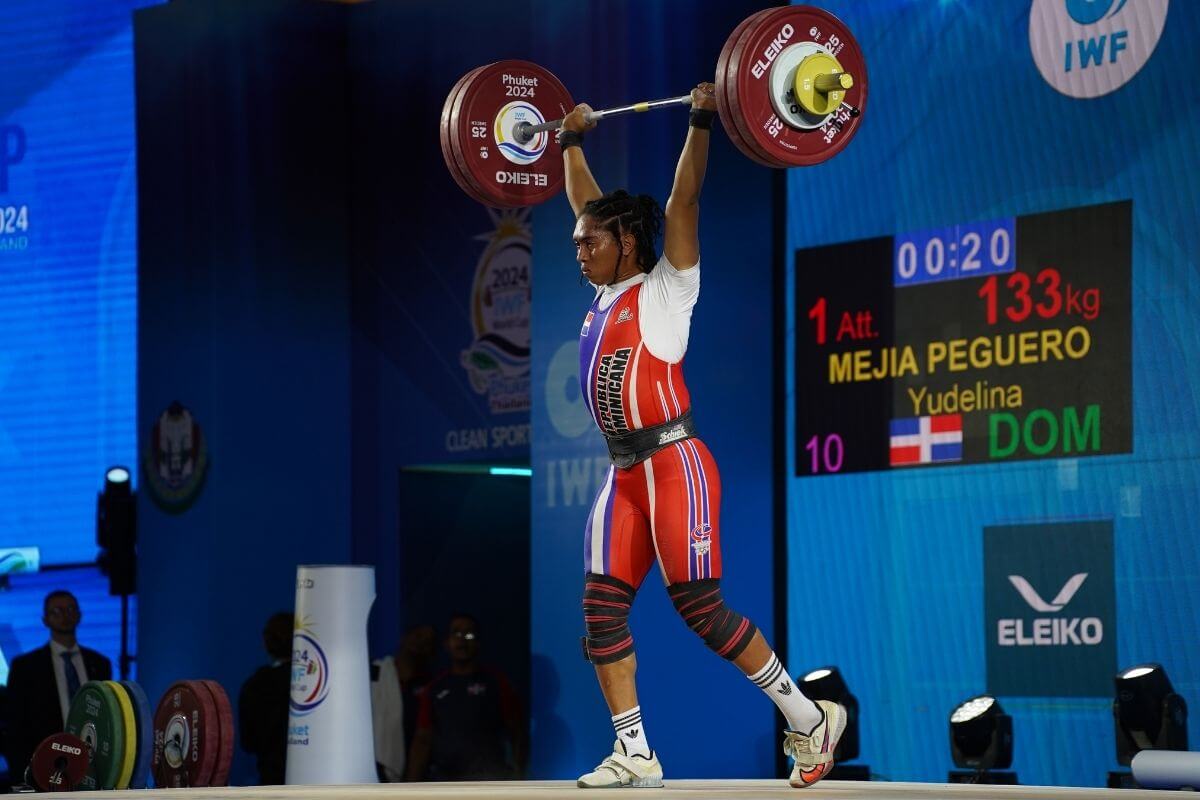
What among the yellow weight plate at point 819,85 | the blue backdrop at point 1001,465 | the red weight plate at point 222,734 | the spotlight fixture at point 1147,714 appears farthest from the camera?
the red weight plate at point 222,734

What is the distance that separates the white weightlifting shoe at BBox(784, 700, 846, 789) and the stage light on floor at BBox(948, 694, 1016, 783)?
1784 millimetres

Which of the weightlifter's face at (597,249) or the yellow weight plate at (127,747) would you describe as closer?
the weightlifter's face at (597,249)

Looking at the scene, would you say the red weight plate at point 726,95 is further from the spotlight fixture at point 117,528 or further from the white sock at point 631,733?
the spotlight fixture at point 117,528

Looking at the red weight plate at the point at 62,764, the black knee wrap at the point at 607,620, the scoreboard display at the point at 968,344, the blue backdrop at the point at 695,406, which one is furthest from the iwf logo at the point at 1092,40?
the red weight plate at the point at 62,764

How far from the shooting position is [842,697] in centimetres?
746

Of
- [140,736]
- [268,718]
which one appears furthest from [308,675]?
[268,718]

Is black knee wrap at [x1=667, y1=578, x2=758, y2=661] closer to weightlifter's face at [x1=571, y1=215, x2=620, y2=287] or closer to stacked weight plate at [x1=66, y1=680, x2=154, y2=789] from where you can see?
weightlifter's face at [x1=571, y1=215, x2=620, y2=287]

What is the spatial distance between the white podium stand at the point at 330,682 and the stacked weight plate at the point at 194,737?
381 mm

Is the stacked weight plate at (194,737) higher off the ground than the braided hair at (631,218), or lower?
lower

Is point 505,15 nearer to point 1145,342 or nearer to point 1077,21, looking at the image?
point 1077,21

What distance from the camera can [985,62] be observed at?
25.9ft

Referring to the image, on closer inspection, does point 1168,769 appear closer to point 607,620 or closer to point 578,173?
point 607,620

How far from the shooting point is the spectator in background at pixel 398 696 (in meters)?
9.79

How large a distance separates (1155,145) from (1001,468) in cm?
140
